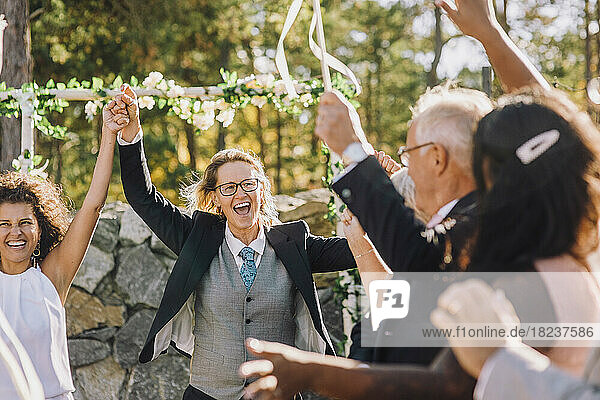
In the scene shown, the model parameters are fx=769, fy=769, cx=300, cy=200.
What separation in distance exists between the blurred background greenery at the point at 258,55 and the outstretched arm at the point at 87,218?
6.80 metres

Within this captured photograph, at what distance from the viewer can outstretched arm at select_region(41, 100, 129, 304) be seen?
265cm

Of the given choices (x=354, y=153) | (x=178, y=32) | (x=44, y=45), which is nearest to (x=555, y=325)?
(x=354, y=153)

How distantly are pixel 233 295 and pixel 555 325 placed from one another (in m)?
1.82

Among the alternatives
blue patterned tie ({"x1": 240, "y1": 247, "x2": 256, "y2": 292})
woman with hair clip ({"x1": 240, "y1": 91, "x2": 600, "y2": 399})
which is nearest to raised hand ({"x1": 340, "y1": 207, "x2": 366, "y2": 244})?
blue patterned tie ({"x1": 240, "y1": 247, "x2": 256, "y2": 292})

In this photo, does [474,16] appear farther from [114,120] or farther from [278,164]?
[278,164]

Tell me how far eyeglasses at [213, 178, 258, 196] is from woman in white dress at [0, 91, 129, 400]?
1.63 feet

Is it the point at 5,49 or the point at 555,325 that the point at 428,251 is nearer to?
the point at 555,325

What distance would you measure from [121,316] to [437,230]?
4.36 metres

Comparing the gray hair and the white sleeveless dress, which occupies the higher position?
the gray hair

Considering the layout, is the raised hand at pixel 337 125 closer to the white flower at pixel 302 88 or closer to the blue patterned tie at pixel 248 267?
the blue patterned tie at pixel 248 267

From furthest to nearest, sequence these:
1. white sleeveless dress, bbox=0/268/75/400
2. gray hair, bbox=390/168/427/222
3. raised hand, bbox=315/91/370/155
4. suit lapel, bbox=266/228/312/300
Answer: suit lapel, bbox=266/228/312/300 < white sleeveless dress, bbox=0/268/75/400 < gray hair, bbox=390/168/427/222 < raised hand, bbox=315/91/370/155

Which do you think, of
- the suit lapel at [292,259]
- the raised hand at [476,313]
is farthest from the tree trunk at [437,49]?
the raised hand at [476,313]

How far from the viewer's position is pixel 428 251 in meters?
1.64

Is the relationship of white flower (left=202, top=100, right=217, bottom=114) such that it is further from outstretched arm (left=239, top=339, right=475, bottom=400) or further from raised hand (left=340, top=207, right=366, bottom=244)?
outstretched arm (left=239, top=339, right=475, bottom=400)
